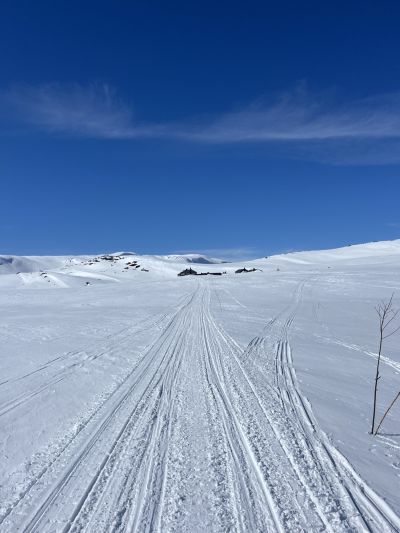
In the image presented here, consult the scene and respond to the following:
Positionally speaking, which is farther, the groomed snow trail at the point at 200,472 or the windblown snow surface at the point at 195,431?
the windblown snow surface at the point at 195,431

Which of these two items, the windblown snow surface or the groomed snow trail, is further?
the windblown snow surface

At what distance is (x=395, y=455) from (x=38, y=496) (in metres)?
4.14

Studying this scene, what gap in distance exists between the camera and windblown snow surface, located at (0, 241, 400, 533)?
400 cm

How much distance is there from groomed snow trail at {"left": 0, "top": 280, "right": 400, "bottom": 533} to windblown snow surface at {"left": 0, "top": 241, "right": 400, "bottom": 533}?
2 centimetres

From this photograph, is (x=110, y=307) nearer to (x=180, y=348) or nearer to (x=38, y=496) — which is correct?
(x=180, y=348)

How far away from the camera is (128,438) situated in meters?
5.56

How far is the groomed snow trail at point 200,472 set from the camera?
152 inches

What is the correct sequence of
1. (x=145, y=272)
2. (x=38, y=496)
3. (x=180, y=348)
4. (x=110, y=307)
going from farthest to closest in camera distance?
(x=145, y=272) → (x=110, y=307) → (x=180, y=348) → (x=38, y=496)

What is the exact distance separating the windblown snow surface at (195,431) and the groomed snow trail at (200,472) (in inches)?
0.7

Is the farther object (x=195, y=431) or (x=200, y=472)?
(x=195, y=431)

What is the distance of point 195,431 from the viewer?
19.1 feet

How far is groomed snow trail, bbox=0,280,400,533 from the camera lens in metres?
3.86

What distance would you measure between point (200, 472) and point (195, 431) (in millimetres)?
1108

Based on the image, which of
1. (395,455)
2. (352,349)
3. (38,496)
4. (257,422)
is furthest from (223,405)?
(352,349)
